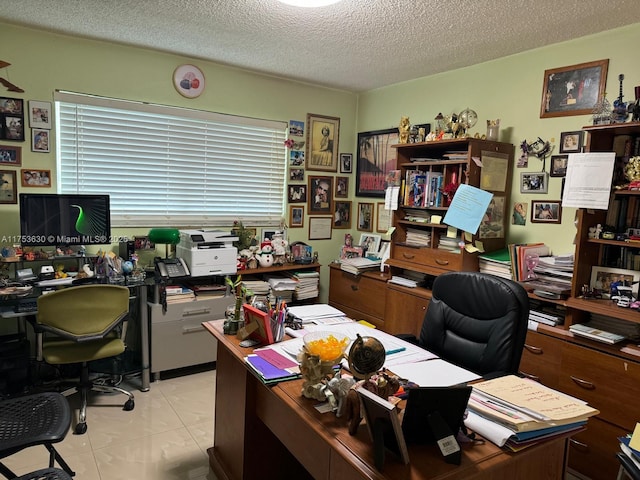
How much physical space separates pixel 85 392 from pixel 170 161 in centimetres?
188

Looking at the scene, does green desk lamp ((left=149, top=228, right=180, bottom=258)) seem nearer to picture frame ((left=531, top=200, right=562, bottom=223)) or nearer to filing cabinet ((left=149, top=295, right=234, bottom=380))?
filing cabinet ((left=149, top=295, right=234, bottom=380))

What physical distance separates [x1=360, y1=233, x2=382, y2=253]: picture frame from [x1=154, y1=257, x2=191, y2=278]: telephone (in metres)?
1.77

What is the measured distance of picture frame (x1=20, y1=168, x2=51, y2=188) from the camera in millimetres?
3104

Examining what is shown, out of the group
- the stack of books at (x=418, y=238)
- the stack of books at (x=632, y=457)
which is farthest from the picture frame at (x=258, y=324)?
the stack of books at (x=418, y=238)

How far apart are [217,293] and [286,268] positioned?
709 millimetres

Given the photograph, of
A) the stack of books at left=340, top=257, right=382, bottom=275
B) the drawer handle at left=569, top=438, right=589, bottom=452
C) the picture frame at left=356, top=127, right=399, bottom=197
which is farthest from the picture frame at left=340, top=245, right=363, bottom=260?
the drawer handle at left=569, top=438, right=589, bottom=452

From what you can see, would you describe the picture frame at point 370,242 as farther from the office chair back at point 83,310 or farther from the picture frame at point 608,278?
the office chair back at point 83,310

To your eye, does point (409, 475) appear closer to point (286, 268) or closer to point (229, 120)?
point (286, 268)

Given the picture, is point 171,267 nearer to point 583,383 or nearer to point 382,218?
point 382,218

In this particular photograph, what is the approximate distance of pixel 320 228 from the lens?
14.8ft

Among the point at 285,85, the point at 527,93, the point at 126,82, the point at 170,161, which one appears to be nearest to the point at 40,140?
the point at 126,82

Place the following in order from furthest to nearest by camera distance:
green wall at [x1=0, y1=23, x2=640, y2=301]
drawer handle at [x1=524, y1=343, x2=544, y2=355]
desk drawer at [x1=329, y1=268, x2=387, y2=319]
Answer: desk drawer at [x1=329, y1=268, x2=387, y2=319] < green wall at [x1=0, y1=23, x2=640, y2=301] < drawer handle at [x1=524, y1=343, x2=544, y2=355]

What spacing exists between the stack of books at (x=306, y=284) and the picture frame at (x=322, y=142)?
108 centimetres

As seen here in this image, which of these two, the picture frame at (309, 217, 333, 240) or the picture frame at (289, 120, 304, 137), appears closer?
the picture frame at (289, 120, 304, 137)
